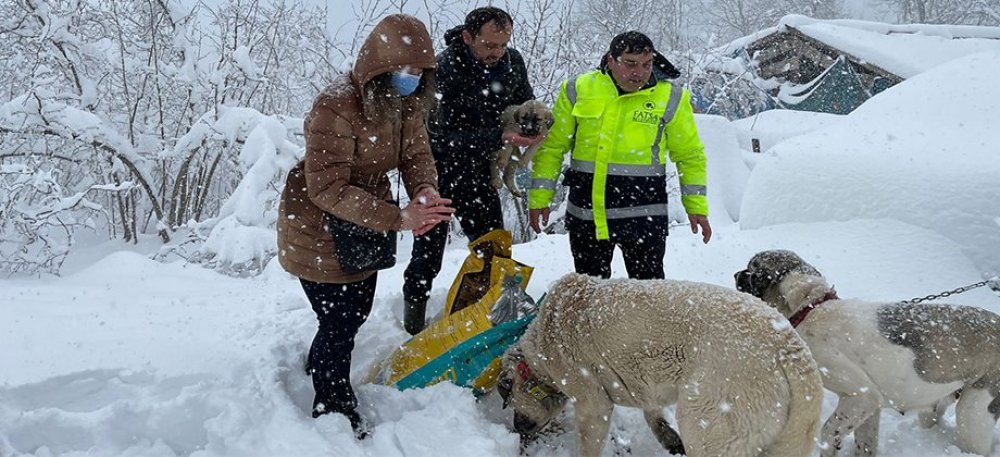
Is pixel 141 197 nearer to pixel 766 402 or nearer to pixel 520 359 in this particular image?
pixel 520 359

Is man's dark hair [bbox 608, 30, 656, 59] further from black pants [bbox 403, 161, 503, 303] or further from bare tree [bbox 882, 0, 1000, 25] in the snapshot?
bare tree [bbox 882, 0, 1000, 25]

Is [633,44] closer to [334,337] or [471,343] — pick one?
[471,343]

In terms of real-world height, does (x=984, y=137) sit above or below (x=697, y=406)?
above

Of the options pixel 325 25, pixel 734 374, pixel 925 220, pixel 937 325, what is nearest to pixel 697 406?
pixel 734 374

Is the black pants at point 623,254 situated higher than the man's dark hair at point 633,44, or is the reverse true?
the man's dark hair at point 633,44

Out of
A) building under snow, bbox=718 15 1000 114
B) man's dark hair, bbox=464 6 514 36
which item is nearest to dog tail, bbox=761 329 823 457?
man's dark hair, bbox=464 6 514 36

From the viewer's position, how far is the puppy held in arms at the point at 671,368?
2.14 m

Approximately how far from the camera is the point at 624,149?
3439 millimetres

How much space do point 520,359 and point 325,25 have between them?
874 cm

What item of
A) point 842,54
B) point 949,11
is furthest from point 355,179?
point 949,11

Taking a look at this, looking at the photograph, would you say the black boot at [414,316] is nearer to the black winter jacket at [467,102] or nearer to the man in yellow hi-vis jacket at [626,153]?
the black winter jacket at [467,102]

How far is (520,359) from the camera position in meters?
2.96

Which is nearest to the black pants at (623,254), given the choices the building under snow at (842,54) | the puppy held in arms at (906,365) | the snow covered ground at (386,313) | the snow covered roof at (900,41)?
the snow covered ground at (386,313)

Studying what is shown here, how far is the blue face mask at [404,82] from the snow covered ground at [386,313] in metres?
1.42
